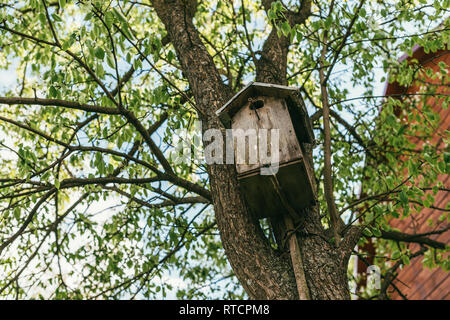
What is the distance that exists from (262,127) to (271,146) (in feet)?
0.62

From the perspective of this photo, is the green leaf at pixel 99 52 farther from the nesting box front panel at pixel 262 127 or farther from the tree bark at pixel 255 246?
the nesting box front panel at pixel 262 127

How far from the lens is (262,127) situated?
9.63 feet

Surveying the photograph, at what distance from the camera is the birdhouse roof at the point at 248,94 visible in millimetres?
2975

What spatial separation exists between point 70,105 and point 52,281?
2.62m

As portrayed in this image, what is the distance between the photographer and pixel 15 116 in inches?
233

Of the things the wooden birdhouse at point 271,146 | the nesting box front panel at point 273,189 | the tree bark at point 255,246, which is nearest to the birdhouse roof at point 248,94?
the wooden birdhouse at point 271,146

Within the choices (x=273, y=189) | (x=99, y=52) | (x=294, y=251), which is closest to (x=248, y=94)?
(x=273, y=189)

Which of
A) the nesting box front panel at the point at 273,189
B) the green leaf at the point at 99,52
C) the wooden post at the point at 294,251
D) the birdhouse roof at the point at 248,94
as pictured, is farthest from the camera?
the birdhouse roof at the point at 248,94

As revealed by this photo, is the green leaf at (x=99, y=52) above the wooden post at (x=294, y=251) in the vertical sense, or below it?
above

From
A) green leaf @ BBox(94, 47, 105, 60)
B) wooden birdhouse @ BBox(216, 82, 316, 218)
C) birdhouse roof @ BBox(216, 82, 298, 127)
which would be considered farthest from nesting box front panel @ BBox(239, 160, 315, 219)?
green leaf @ BBox(94, 47, 105, 60)

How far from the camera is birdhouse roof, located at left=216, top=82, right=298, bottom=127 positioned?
2.97 meters

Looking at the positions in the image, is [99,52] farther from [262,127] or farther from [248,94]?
[262,127]

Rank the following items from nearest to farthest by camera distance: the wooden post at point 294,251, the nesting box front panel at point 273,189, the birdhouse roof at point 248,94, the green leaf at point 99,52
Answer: the wooden post at point 294,251, the green leaf at point 99,52, the nesting box front panel at point 273,189, the birdhouse roof at point 248,94
